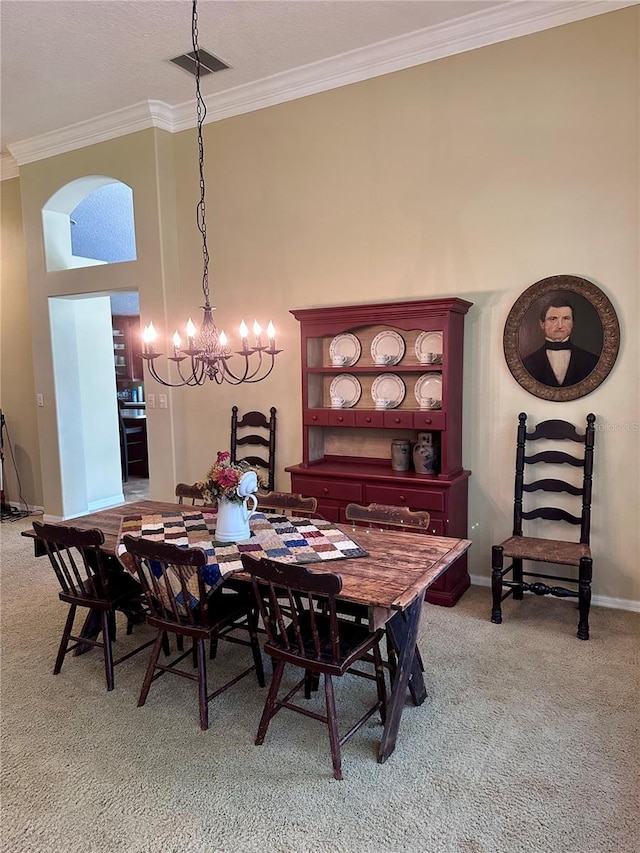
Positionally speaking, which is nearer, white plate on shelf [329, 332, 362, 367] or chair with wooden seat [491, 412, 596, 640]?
chair with wooden seat [491, 412, 596, 640]

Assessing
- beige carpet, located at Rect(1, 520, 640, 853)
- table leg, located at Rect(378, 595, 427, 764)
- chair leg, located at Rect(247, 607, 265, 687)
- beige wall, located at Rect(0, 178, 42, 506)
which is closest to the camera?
A: beige carpet, located at Rect(1, 520, 640, 853)

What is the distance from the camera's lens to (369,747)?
7.55ft

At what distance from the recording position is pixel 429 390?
155 inches

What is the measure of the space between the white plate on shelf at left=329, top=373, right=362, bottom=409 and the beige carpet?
5.89 ft

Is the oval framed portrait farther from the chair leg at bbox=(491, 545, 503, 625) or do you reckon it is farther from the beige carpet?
the beige carpet

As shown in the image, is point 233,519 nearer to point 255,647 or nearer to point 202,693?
point 255,647

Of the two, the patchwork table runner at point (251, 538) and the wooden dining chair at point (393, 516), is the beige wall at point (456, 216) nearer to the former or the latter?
the wooden dining chair at point (393, 516)

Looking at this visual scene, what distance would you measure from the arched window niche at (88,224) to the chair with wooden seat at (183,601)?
3867mm

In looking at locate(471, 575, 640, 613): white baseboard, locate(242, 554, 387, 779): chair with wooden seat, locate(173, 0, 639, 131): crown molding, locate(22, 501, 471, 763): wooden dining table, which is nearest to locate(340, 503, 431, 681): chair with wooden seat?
locate(22, 501, 471, 763): wooden dining table

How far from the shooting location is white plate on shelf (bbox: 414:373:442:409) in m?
3.88

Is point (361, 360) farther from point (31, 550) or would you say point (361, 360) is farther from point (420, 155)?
point (31, 550)

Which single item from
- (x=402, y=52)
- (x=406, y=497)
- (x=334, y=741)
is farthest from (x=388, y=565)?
(x=402, y=52)

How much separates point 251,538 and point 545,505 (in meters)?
1.95

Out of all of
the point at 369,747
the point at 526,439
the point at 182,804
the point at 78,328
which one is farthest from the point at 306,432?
the point at 78,328
